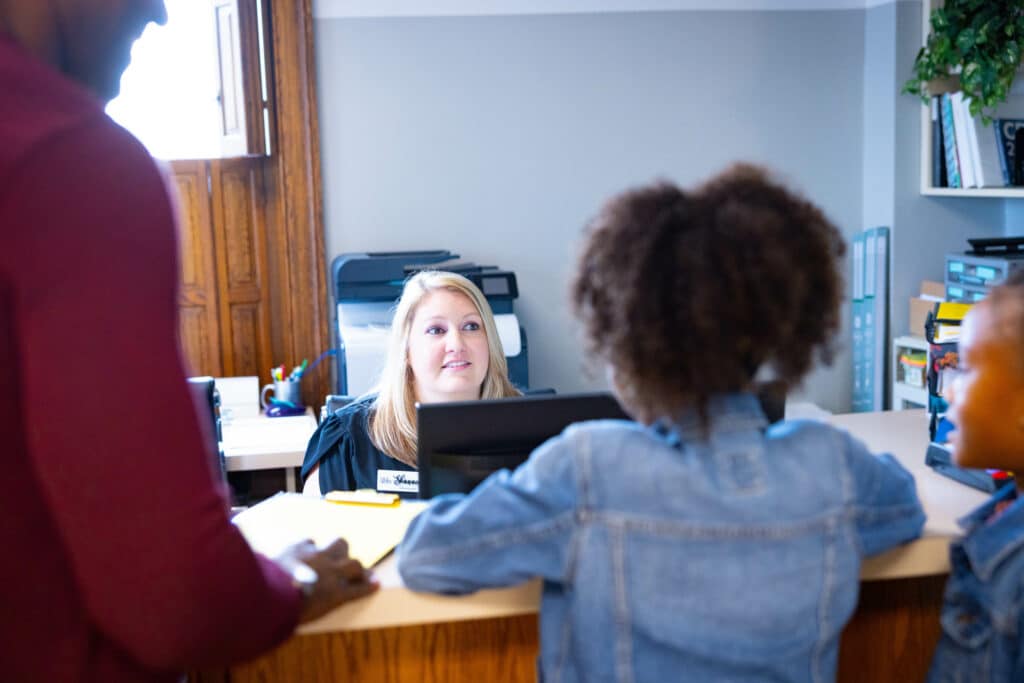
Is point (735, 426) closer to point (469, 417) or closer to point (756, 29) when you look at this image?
point (469, 417)

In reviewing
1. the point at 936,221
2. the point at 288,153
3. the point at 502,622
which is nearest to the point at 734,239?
the point at 502,622

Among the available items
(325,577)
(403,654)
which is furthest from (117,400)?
(403,654)

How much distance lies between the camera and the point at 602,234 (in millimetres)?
1081

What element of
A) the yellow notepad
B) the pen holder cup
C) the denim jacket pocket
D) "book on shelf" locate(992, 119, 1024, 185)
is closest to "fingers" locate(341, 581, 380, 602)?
the yellow notepad

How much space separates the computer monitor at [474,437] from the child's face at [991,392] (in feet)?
1.03

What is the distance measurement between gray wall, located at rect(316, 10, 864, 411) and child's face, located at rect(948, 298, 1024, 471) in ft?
8.61

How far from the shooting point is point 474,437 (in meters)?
1.62

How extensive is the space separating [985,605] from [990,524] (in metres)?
0.09

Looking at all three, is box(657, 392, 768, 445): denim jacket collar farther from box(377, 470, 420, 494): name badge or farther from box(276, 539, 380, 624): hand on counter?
box(377, 470, 420, 494): name badge

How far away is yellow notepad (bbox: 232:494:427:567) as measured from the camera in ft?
4.62

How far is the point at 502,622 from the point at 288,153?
8.87ft

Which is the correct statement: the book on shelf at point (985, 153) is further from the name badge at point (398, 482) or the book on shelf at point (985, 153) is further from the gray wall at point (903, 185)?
the name badge at point (398, 482)

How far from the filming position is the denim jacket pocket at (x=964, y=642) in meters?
1.28

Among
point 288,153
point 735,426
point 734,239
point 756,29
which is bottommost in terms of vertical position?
point 735,426
